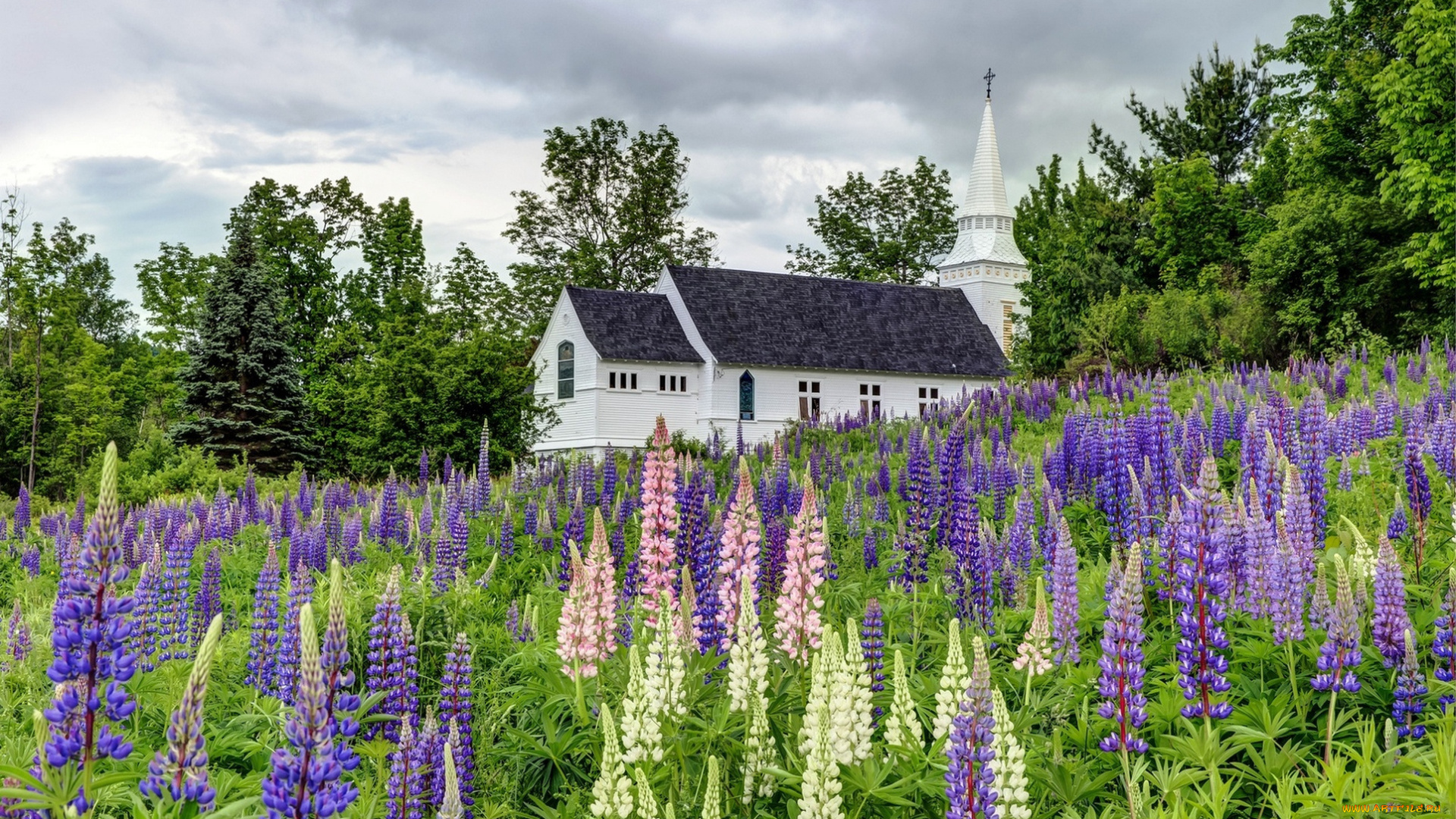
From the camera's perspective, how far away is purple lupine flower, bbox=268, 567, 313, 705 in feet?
15.5

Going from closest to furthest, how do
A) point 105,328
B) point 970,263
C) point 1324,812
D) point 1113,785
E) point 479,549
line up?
1. point 1324,812
2. point 1113,785
3. point 479,549
4. point 970,263
5. point 105,328

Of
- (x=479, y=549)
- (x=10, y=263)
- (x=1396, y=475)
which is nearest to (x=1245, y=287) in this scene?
(x=1396, y=475)

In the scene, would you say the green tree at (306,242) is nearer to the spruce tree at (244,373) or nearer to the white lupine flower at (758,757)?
the spruce tree at (244,373)

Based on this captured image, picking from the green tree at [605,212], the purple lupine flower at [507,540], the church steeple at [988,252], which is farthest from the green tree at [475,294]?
the purple lupine flower at [507,540]

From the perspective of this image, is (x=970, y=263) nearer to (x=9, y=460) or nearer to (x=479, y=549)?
(x=9, y=460)

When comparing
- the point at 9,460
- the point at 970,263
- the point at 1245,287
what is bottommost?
the point at 9,460

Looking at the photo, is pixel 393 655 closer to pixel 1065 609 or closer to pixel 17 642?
pixel 1065 609

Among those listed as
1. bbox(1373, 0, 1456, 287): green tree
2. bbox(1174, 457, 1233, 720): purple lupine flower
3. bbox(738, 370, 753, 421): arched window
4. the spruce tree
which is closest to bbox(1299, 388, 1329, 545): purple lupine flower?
bbox(1174, 457, 1233, 720): purple lupine flower

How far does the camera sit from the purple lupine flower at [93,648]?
216 cm

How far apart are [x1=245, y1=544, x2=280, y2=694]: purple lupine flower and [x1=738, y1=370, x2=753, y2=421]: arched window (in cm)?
3798

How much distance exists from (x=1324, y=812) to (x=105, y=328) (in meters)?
77.3

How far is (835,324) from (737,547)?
43.5m

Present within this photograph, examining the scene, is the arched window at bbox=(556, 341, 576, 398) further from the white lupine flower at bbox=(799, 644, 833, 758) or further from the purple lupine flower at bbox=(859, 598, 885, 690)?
the white lupine flower at bbox=(799, 644, 833, 758)

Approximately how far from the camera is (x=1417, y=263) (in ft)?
97.8
